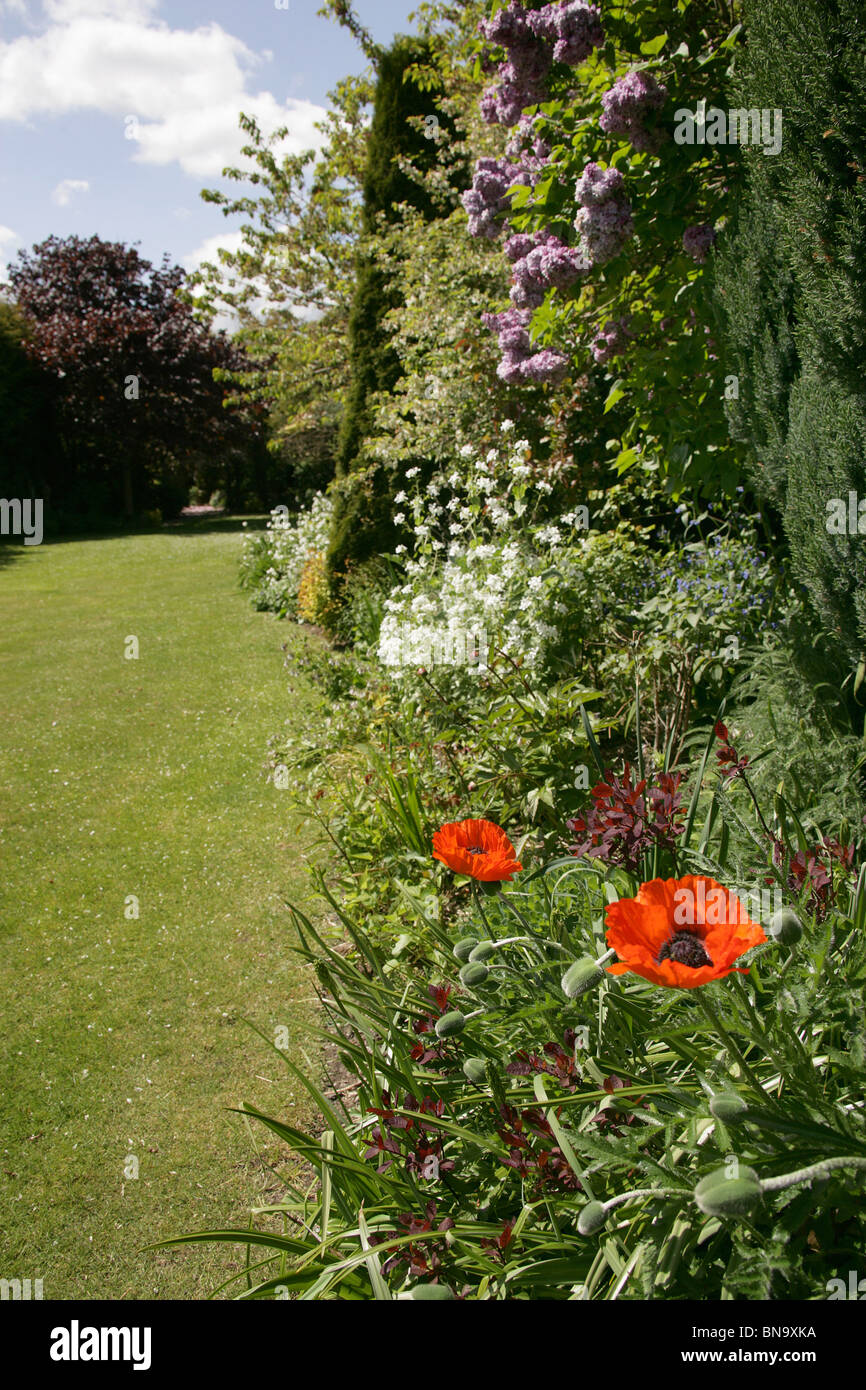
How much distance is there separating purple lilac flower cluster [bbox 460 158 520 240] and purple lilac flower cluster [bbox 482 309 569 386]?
521 millimetres

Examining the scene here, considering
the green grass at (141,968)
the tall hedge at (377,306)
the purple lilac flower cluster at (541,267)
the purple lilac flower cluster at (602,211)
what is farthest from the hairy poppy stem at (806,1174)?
the tall hedge at (377,306)

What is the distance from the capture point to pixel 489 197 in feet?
15.0

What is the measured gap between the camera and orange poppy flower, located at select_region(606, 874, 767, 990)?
114 cm

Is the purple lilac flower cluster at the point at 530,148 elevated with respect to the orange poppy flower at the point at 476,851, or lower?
elevated

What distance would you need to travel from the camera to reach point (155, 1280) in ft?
7.32

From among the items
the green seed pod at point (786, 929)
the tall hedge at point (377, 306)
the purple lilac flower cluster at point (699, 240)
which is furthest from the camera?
the tall hedge at point (377, 306)

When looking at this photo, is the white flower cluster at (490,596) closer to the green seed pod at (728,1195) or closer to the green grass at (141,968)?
the green grass at (141,968)

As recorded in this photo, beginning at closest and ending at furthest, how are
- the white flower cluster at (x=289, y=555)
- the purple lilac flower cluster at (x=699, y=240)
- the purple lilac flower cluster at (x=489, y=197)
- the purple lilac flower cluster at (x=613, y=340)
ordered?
the purple lilac flower cluster at (x=699, y=240) < the purple lilac flower cluster at (x=613, y=340) < the purple lilac flower cluster at (x=489, y=197) < the white flower cluster at (x=289, y=555)

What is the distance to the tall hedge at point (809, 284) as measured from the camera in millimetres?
2455

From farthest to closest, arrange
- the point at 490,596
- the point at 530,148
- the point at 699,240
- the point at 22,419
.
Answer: the point at 22,419 → the point at 530,148 → the point at 490,596 → the point at 699,240

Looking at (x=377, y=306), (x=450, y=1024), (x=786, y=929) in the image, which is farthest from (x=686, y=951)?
(x=377, y=306)

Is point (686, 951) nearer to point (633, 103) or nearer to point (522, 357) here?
point (633, 103)

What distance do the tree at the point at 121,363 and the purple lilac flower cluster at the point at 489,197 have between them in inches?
764

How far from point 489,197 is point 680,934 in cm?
451
